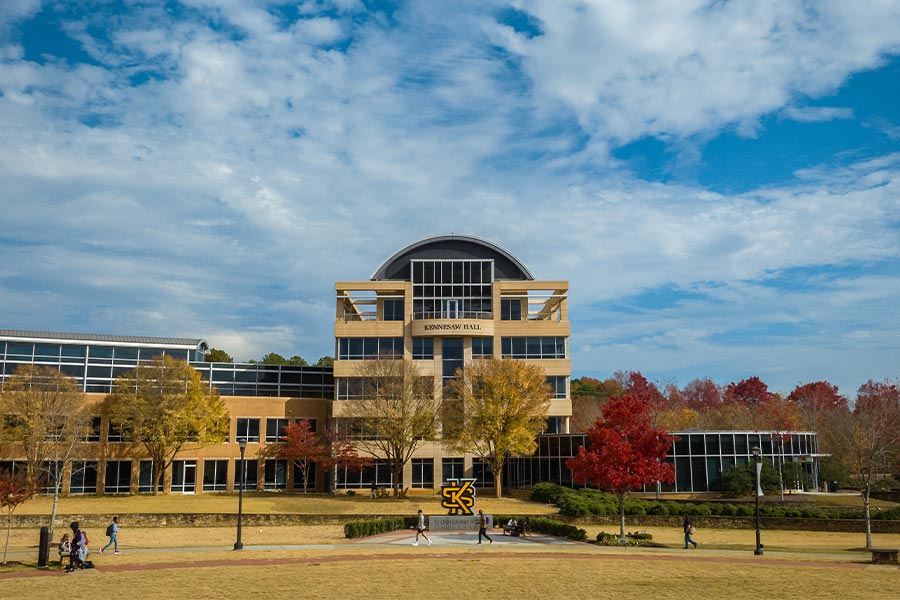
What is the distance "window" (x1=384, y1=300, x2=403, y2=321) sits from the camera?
71.1 m

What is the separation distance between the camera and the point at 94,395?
209 ft

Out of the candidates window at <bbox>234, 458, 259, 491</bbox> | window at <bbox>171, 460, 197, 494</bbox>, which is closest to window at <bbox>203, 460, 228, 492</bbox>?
window at <bbox>171, 460, 197, 494</bbox>

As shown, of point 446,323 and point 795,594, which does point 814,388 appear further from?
point 795,594

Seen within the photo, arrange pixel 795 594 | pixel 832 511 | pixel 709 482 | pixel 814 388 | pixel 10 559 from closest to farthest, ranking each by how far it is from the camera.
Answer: pixel 795 594 < pixel 10 559 < pixel 832 511 < pixel 709 482 < pixel 814 388

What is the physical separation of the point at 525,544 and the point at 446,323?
32841mm

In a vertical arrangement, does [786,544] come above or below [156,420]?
below

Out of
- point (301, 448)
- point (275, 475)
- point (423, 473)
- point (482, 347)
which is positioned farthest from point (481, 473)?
point (275, 475)

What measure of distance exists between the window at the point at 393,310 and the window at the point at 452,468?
14.0 meters

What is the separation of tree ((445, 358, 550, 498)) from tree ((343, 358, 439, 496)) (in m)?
2.53

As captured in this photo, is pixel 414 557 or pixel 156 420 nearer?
pixel 414 557

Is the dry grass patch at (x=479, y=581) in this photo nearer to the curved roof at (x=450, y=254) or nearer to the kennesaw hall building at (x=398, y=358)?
the kennesaw hall building at (x=398, y=358)

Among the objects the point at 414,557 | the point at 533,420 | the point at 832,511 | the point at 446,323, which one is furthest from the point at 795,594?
the point at 446,323

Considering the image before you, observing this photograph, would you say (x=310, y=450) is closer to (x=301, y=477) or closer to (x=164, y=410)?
(x=301, y=477)

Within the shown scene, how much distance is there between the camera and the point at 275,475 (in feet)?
225
